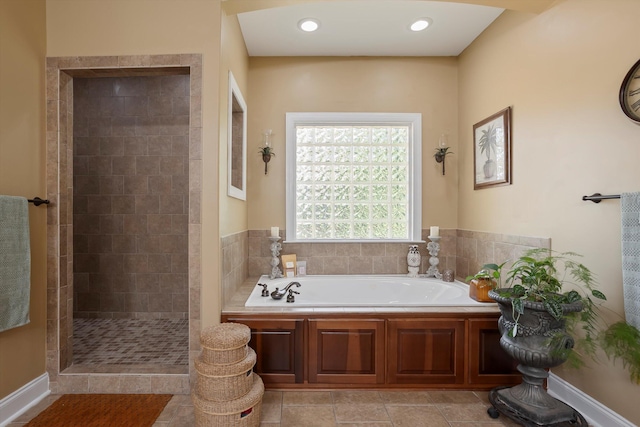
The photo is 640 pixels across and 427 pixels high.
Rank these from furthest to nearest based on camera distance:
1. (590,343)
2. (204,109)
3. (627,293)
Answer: (204,109) < (590,343) < (627,293)

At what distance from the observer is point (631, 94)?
1591 millimetres

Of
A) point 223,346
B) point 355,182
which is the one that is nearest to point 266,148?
point 355,182

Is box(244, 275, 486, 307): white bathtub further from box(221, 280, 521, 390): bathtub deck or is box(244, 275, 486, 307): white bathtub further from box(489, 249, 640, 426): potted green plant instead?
box(489, 249, 640, 426): potted green plant

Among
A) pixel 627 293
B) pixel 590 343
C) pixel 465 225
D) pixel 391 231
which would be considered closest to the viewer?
pixel 627 293

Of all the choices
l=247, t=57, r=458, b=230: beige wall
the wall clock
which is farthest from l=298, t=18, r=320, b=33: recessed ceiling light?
the wall clock

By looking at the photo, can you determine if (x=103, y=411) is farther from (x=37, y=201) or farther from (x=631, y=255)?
(x=631, y=255)

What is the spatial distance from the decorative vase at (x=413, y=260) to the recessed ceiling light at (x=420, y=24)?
2.01m

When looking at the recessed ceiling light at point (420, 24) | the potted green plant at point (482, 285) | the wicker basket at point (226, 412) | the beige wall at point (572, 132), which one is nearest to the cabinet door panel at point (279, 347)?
the wicker basket at point (226, 412)

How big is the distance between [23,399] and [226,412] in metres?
1.36

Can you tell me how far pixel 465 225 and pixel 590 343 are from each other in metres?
1.50

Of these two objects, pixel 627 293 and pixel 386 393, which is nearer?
pixel 627 293

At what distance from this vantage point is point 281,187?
10.7 feet

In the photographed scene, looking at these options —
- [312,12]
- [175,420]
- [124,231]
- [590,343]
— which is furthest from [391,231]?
[124,231]

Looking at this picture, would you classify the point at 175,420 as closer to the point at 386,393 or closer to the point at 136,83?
the point at 386,393
